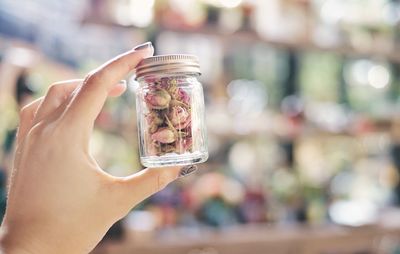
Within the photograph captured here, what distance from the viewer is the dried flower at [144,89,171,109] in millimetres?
974

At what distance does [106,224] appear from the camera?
0.85 m

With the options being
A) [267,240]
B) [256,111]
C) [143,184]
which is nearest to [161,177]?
[143,184]

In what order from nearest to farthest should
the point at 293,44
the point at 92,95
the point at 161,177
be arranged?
the point at 92,95
the point at 161,177
the point at 293,44

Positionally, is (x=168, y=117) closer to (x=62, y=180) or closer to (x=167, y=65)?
(x=167, y=65)

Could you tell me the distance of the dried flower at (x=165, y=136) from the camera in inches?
38.4

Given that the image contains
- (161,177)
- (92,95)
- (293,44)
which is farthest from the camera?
(293,44)

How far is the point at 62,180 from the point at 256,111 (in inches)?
92.0

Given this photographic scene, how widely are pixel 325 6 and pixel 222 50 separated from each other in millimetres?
632

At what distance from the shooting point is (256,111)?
3.08m

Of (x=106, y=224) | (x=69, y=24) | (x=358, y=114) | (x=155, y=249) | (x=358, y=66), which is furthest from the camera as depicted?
(x=358, y=66)

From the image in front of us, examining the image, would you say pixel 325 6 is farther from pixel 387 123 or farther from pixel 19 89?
pixel 19 89

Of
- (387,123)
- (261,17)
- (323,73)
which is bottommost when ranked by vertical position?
(387,123)

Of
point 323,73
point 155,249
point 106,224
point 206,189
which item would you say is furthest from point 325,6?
point 106,224

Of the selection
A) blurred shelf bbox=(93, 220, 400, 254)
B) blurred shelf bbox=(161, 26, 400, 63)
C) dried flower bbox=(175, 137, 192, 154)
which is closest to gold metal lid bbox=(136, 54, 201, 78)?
dried flower bbox=(175, 137, 192, 154)
